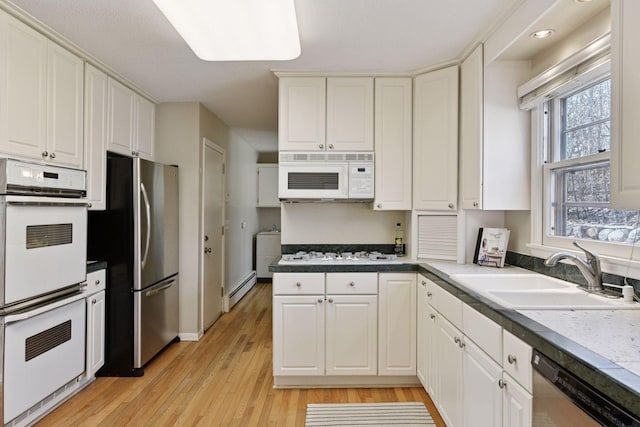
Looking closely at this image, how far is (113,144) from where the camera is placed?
2.80m

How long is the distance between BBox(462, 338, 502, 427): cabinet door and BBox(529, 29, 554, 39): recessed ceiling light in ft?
5.46

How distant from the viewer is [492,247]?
242 centimetres

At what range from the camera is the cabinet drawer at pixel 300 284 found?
2502 mm

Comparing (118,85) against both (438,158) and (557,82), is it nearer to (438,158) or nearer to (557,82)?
(438,158)

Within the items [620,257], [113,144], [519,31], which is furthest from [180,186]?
[620,257]

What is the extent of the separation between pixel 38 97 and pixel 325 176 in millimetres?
1908

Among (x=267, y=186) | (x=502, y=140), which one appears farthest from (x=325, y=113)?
(x=267, y=186)

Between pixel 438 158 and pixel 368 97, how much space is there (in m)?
0.74

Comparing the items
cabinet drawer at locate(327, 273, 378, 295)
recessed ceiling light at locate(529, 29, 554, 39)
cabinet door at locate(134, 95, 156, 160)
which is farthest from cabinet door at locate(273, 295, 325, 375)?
recessed ceiling light at locate(529, 29, 554, 39)

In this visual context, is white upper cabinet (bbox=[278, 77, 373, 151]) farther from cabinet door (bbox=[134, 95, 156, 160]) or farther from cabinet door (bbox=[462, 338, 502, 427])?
cabinet door (bbox=[462, 338, 502, 427])

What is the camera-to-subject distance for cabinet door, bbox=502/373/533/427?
1.17 metres

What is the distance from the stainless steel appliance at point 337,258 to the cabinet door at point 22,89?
1.71 meters

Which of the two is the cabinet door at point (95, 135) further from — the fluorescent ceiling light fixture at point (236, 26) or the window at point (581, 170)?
the window at point (581, 170)

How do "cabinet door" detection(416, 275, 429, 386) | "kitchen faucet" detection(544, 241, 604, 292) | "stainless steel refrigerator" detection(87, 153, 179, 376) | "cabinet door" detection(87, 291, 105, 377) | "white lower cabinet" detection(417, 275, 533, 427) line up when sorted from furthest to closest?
"stainless steel refrigerator" detection(87, 153, 179, 376)
"cabinet door" detection(87, 291, 105, 377)
"cabinet door" detection(416, 275, 429, 386)
"kitchen faucet" detection(544, 241, 604, 292)
"white lower cabinet" detection(417, 275, 533, 427)
